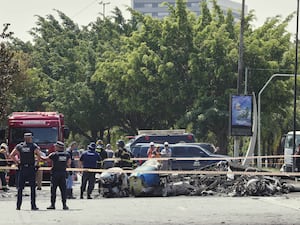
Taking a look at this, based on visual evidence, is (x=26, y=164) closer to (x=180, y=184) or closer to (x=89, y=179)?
(x=89, y=179)

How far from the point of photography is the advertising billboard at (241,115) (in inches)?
1713

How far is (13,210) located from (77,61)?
1978 inches

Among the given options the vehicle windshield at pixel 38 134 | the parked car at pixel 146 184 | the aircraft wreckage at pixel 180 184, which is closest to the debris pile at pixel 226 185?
the aircraft wreckage at pixel 180 184

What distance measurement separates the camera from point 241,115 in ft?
144

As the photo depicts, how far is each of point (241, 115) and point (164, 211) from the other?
23.5 metres

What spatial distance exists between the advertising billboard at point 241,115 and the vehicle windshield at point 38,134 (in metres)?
11.3

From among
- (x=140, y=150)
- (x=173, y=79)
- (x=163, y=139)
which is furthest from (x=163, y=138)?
(x=173, y=79)

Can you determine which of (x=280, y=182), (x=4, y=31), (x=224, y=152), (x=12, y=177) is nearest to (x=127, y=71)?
(x=224, y=152)

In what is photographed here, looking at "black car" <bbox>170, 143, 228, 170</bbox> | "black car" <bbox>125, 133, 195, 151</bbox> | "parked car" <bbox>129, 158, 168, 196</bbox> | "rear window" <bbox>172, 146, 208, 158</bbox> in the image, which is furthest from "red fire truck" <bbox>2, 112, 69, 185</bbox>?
"parked car" <bbox>129, 158, 168, 196</bbox>

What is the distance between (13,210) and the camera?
21.3 metres

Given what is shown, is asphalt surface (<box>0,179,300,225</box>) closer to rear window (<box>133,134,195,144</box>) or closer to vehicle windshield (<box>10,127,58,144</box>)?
vehicle windshield (<box>10,127,58,144</box>)

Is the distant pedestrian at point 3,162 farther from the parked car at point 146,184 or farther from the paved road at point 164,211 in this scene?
the parked car at point 146,184

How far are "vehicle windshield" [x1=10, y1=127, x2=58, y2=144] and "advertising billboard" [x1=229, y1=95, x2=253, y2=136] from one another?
11324 millimetres

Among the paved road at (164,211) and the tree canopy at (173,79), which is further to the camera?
the tree canopy at (173,79)
